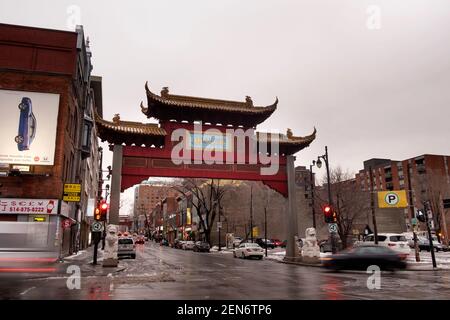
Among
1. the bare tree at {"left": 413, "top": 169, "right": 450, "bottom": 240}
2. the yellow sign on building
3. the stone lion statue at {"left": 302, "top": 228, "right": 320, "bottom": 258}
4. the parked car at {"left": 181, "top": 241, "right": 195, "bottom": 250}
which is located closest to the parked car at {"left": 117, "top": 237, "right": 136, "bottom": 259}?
the stone lion statue at {"left": 302, "top": 228, "right": 320, "bottom": 258}

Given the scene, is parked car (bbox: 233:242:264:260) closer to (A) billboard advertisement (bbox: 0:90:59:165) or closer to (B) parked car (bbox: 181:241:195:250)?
(A) billboard advertisement (bbox: 0:90:59:165)

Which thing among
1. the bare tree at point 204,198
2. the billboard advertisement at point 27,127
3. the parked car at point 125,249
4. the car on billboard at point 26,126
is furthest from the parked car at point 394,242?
the car on billboard at point 26,126

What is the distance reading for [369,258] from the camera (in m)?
20.8

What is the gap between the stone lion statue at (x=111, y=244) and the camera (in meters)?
23.0

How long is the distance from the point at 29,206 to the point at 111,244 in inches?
264

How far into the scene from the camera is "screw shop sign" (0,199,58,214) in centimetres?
2509

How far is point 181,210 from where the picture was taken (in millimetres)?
94312

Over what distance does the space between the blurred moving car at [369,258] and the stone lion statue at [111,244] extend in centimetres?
1294

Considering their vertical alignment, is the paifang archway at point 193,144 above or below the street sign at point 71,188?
above

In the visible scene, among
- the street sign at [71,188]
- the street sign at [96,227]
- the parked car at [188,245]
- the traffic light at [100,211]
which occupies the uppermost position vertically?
the street sign at [71,188]

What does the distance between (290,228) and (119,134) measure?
1465 centimetres

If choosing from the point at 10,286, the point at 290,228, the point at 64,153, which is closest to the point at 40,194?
the point at 64,153

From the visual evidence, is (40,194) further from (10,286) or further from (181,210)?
(181,210)

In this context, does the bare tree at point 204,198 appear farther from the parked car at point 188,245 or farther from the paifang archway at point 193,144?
the paifang archway at point 193,144
